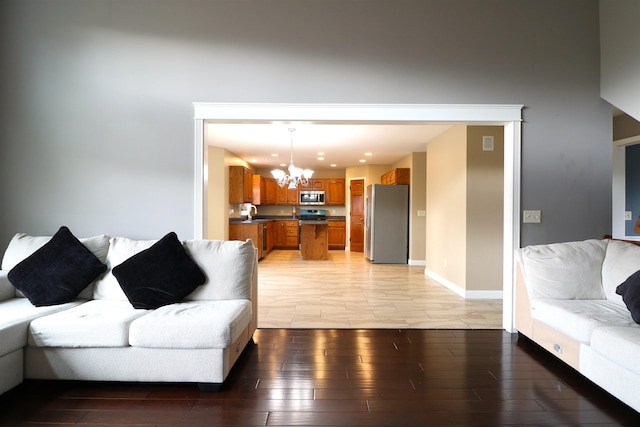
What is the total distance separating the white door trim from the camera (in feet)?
10.7

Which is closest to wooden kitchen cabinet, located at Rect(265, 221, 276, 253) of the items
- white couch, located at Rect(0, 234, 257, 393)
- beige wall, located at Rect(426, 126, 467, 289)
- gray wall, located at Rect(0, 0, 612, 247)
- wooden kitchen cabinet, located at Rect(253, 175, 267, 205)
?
wooden kitchen cabinet, located at Rect(253, 175, 267, 205)

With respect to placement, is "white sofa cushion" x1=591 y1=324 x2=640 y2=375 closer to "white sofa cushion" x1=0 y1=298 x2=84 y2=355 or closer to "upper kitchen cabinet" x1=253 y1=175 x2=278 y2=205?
"white sofa cushion" x1=0 y1=298 x2=84 y2=355

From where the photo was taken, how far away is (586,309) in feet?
7.98

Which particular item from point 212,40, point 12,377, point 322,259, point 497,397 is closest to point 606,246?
point 497,397

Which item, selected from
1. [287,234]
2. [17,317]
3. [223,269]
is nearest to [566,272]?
[223,269]

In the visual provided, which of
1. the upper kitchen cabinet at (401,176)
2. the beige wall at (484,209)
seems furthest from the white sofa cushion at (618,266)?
the upper kitchen cabinet at (401,176)

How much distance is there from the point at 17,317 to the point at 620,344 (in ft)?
12.0

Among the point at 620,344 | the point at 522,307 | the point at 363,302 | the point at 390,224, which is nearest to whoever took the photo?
the point at 620,344

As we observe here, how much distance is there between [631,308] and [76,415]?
3.43 m

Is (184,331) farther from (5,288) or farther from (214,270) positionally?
(5,288)

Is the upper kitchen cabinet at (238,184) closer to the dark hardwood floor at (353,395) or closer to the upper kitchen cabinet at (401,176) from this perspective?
the upper kitchen cabinet at (401,176)

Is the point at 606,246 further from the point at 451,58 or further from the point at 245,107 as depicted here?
the point at 245,107

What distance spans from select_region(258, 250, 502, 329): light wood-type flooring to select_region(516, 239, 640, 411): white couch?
2.74 feet

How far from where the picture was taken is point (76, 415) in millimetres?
1931
